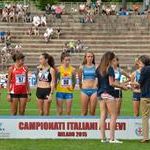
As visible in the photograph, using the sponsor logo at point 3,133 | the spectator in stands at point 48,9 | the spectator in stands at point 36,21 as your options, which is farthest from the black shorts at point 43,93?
the spectator in stands at point 48,9

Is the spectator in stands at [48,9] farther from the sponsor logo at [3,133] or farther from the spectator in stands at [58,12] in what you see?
the sponsor logo at [3,133]

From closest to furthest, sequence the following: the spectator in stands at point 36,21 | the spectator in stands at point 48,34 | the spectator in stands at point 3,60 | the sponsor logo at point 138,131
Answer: the sponsor logo at point 138,131 < the spectator in stands at point 3,60 < the spectator in stands at point 48,34 < the spectator in stands at point 36,21

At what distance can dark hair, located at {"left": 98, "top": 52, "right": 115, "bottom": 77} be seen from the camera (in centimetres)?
1438

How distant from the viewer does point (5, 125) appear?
610 inches

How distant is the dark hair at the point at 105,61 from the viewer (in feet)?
47.2

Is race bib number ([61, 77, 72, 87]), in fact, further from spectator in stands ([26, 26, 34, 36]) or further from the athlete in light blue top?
spectator in stands ([26, 26, 34, 36])

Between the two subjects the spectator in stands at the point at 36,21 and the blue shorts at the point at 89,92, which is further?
the spectator in stands at the point at 36,21

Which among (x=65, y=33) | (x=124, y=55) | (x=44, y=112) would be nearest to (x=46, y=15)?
(x=65, y=33)

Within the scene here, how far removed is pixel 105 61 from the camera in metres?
14.4

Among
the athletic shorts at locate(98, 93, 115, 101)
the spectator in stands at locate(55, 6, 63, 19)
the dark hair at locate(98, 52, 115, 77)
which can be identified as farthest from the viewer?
the spectator in stands at locate(55, 6, 63, 19)

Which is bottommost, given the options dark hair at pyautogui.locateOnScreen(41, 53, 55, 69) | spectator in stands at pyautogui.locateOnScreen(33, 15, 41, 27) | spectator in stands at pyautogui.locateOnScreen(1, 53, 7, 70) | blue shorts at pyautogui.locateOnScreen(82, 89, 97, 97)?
spectator in stands at pyautogui.locateOnScreen(1, 53, 7, 70)

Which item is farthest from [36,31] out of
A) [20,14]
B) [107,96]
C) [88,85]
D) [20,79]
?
[107,96]

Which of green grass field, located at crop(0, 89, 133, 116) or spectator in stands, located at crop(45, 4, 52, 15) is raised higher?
spectator in stands, located at crop(45, 4, 52, 15)

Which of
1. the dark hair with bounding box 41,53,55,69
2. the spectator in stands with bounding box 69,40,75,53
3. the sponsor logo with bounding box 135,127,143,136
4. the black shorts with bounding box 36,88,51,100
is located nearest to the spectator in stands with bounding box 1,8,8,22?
the spectator in stands with bounding box 69,40,75,53
